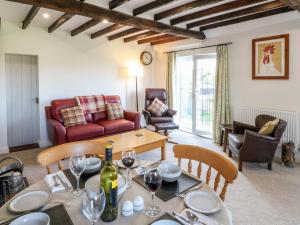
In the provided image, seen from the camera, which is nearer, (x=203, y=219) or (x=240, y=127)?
(x=203, y=219)

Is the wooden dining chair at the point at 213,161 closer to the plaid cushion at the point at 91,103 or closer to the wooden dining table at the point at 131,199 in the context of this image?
the wooden dining table at the point at 131,199

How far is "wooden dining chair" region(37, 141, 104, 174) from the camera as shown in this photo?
173cm

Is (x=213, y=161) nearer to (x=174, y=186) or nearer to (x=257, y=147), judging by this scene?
(x=174, y=186)

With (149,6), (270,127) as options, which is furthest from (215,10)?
(270,127)

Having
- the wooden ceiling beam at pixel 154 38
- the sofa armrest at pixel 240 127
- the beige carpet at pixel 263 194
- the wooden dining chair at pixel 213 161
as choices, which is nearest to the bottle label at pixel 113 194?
the wooden dining chair at pixel 213 161

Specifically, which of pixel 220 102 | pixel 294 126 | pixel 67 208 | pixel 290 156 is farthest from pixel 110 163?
pixel 220 102

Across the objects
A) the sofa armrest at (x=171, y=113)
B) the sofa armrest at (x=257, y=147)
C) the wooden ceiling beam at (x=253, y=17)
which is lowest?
the sofa armrest at (x=257, y=147)

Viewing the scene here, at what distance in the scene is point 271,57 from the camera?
4.00 metres

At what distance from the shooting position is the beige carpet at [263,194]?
2.31m

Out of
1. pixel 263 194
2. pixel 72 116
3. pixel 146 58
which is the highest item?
pixel 146 58

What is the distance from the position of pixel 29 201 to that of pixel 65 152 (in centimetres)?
67

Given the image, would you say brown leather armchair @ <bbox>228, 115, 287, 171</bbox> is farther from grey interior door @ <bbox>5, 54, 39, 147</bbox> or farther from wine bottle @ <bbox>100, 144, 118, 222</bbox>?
grey interior door @ <bbox>5, 54, 39, 147</bbox>

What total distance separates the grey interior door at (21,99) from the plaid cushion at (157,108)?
8.24 ft

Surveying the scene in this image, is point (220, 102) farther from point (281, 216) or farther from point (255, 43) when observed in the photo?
point (281, 216)
